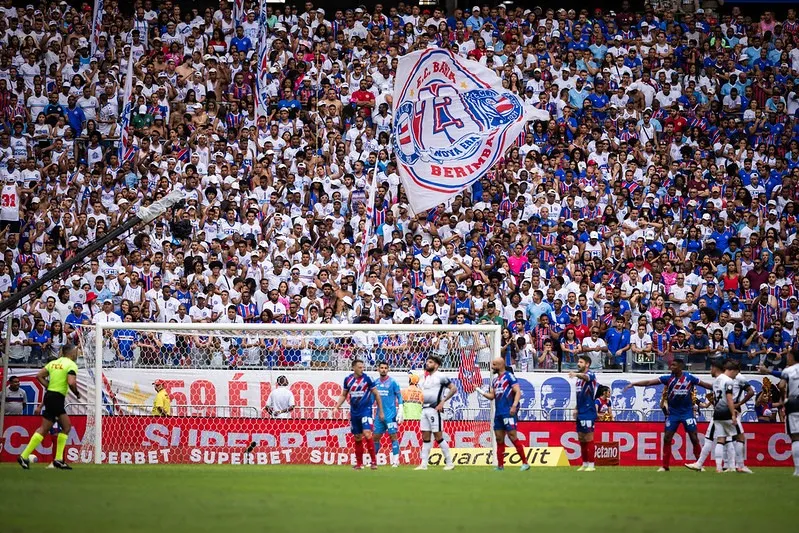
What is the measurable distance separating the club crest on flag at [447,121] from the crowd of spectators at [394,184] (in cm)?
95

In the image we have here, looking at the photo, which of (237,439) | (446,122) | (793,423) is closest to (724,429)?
(793,423)

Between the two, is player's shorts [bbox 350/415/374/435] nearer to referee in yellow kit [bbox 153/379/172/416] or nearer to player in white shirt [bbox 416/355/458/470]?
player in white shirt [bbox 416/355/458/470]

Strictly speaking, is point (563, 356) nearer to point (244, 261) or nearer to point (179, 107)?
point (244, 261)

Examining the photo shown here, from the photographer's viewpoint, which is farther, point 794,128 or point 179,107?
point 794,128

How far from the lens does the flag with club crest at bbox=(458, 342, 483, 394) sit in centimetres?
2530

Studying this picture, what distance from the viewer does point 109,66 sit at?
3105 cm

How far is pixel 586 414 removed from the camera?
23.2 meters

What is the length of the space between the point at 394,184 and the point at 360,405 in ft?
29.7

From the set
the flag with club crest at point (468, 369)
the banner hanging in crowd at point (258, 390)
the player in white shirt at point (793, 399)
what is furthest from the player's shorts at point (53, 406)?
the player in white shirt at point (793, 399)

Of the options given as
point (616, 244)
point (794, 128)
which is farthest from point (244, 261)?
point (794, 128)

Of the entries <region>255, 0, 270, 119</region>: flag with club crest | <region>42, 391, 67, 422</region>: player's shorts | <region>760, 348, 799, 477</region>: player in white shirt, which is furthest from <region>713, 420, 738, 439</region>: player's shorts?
<region>255, 0, 270, 119</region>: flag with club crest

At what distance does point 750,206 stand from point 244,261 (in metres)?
12.2

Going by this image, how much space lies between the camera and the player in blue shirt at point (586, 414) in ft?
75.2

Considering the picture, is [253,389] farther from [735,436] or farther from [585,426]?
[735,436]
